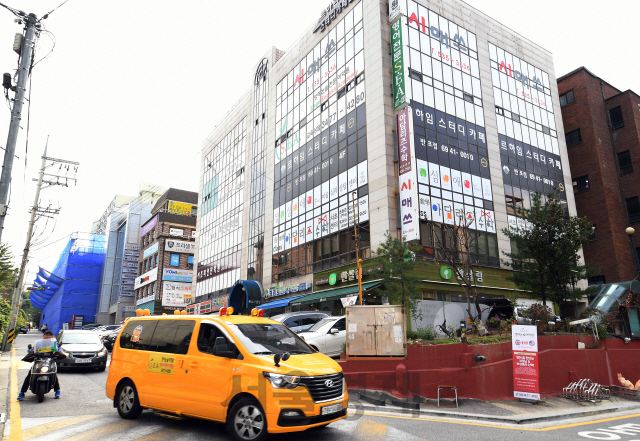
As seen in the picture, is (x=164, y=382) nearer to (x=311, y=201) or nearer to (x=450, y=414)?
(x=450, y=414)


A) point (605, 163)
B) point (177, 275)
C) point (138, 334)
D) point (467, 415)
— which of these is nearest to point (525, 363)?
point (467, 415)

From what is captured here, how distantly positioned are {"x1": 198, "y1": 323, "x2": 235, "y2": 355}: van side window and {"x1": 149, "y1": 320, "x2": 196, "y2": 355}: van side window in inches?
10.0

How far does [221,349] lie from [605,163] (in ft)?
135

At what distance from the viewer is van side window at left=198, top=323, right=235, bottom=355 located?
7.39m

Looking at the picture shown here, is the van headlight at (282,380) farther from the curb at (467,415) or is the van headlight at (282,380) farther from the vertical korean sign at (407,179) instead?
the vertical korean sign at (407,179)

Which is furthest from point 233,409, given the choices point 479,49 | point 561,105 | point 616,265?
point 561,105

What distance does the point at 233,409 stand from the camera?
21.8 ft

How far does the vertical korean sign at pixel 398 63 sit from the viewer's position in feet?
89.6

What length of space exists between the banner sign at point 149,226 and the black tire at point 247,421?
60014 millimetres

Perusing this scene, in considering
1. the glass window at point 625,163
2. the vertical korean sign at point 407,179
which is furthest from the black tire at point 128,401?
the glass window at point 625,163

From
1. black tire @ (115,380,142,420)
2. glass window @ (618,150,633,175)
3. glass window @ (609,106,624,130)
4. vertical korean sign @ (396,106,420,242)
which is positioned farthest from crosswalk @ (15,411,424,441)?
glass window @ (609,106,624,130)

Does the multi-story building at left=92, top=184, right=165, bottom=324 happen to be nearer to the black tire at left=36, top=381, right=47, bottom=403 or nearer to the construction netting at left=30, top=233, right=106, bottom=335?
the construction netting at left=30, top=233, right=106, bottom=335

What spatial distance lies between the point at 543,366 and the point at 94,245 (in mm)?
79114

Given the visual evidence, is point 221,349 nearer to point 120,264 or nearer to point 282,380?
point 282,380
